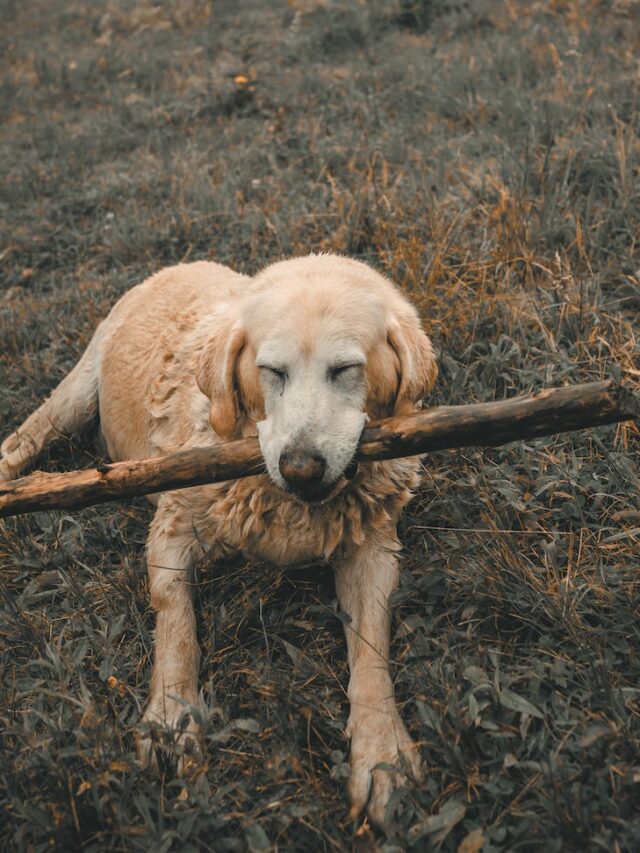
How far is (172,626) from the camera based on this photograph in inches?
99.2

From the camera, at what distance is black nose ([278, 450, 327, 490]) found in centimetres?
222

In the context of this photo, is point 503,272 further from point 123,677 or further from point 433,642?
point 123,677

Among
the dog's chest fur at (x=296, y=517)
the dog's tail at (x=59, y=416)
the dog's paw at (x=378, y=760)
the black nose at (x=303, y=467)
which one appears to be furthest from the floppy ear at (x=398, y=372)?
the dog's tail at (x=59, y=416)

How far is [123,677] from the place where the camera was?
2.46 metres

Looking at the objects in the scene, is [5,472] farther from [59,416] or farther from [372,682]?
[372,682]

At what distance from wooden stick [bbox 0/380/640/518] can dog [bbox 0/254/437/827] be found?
11 cm

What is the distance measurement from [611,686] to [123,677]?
1.62 metres

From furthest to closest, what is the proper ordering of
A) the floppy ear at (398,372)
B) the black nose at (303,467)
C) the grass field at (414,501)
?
1. the floppy ear at (398,372)
2. the black nose at (303,467)
3. the grass field at (414,501)

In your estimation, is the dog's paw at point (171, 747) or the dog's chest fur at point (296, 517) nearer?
the dog's paw at point (171, 747)

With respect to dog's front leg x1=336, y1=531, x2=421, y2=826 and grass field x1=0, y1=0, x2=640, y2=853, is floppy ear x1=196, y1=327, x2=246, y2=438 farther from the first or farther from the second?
dog's front leg x1=336, y1=531, x2=421, y2=826

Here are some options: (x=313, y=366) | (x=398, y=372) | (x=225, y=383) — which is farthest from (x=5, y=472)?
(x=398, y=372)

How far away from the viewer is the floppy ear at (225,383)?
2.69m

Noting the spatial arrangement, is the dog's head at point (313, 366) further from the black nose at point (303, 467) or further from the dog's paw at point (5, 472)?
the dog's paw at point (5, 472)

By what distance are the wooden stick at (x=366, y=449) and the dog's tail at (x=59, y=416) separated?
4.74ft
